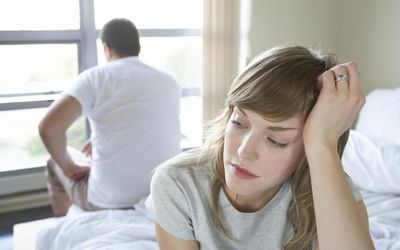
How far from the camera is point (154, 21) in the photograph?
2.52 meters

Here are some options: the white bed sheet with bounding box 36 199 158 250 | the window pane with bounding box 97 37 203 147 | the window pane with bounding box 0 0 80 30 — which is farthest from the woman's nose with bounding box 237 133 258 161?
the window pane with bounding box 0 0 80 30

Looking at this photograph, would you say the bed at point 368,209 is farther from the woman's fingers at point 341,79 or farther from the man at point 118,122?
the woman's fingers at point 341,79

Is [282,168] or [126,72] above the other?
[126,72]

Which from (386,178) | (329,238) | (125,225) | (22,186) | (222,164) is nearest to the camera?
(329,238)

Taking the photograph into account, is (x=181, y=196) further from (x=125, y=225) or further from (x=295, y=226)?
(x=125, y=225)

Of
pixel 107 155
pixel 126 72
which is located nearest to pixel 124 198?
pixel 107 155

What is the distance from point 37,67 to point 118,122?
1105 mm

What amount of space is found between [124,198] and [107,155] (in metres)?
0.21

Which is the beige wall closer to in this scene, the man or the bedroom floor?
the man

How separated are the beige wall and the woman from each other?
5.06ft

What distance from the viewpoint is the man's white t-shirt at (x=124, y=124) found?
62.6 inches

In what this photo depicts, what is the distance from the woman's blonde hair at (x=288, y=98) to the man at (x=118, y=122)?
2.41ft

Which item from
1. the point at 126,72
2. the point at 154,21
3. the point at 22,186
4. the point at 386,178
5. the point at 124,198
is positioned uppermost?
the point at 154,21

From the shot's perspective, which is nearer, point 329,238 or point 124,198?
point 329,238
